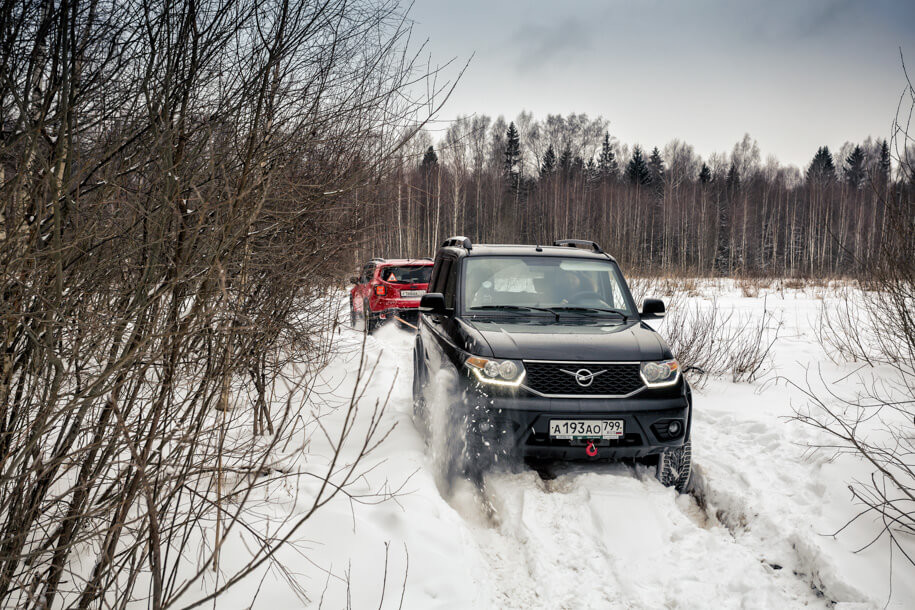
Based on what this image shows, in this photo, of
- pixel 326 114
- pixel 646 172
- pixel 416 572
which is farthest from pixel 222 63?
pixel 646 172

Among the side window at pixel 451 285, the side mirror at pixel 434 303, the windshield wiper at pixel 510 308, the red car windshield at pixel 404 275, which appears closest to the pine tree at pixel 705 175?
the red car windshield at pixel 404 275

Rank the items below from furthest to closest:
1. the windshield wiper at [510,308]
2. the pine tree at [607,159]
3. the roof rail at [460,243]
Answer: the pine tree at [607,159]
the roof rail at [460,243]
the windshield wiper at [510,308]

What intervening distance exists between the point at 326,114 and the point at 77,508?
226cm

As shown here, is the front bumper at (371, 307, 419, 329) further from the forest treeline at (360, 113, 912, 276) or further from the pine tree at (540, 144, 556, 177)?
the pine tree at (540, 144, 556, 177)

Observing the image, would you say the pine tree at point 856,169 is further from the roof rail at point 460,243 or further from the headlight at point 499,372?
the headlight at point 499,372

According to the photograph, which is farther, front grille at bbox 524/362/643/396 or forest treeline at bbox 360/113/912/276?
forest treeline at bbox 360/113/912/276

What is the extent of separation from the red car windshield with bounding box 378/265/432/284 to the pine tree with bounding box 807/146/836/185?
190 feet

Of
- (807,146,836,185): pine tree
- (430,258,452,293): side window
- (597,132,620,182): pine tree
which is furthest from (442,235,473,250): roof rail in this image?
(807,146,836,185): pine tree

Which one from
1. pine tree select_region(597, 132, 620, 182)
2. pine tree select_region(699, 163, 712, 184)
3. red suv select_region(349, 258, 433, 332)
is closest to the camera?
red suv select_region(349, 258, 433, 332)

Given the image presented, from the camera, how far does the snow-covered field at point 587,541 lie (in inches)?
105

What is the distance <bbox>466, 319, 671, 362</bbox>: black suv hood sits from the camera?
3.74 m

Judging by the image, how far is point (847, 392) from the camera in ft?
22.1

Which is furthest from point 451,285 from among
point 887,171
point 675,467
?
point 887,171

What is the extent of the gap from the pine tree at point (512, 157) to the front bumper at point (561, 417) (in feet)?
146
